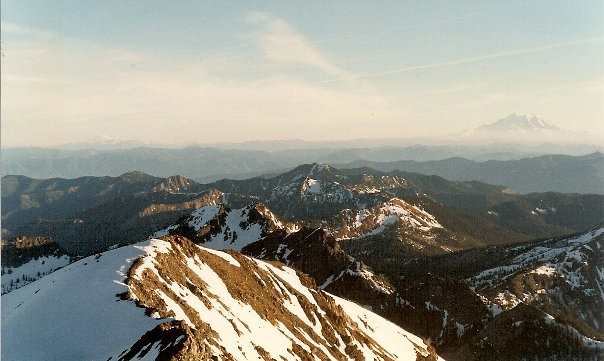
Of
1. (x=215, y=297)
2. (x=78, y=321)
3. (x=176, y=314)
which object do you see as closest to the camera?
(x=78, y=321)

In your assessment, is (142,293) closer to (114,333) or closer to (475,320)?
(114,333)

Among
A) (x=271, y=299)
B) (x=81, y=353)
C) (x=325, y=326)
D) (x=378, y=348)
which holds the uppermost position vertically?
(x=81, y=353)

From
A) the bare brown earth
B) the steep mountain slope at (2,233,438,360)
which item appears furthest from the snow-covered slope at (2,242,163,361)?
the bare brown earth

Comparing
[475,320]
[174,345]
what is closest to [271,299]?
[174,345]

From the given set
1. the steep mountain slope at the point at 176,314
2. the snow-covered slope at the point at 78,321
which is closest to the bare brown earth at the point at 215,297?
the steep mountain slope at the point at 176,314

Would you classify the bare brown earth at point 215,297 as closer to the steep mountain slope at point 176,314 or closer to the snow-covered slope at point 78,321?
the steep mountain slope at point 176,314

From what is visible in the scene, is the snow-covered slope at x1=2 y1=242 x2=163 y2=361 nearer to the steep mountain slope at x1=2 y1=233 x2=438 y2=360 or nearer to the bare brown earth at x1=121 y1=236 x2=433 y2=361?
the steep mountain slope at x1=2 y1=233 x2=438 y2=360

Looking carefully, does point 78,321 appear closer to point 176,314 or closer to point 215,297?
point 176,314

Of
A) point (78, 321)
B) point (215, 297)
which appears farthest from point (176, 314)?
point (215, 297)
